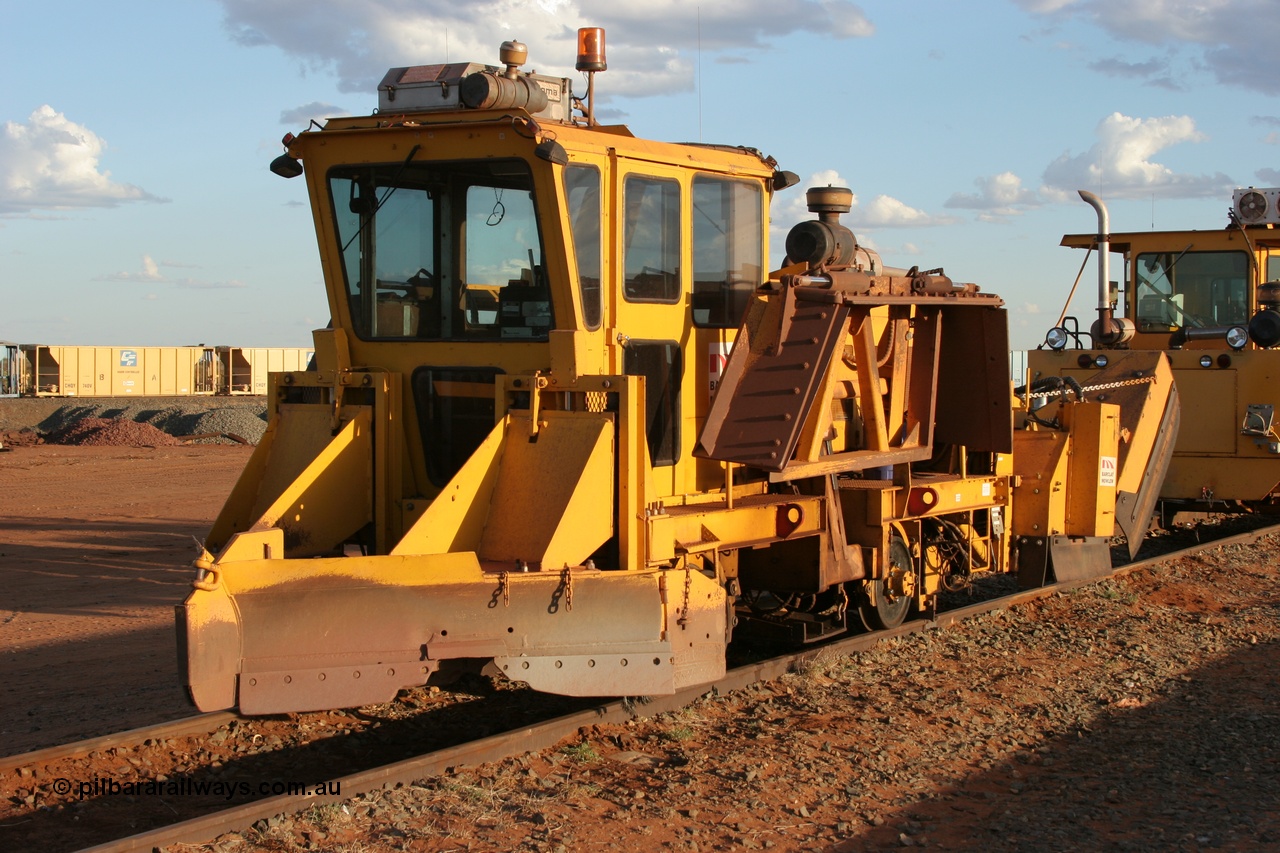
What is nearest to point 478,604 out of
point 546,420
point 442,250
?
point 546,420

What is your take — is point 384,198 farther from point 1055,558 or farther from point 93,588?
point 93,588

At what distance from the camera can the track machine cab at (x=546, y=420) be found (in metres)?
5.89

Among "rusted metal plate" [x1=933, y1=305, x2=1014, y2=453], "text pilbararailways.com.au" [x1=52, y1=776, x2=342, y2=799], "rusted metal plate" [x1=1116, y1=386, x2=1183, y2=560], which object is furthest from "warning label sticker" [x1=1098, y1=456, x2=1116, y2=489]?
"text pilbararailways.com.au" [x1=52, y1=776, x2=342, y2=799]

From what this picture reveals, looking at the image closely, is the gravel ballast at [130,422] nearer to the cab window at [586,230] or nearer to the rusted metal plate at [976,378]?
the rusted metal plate at [976,378]

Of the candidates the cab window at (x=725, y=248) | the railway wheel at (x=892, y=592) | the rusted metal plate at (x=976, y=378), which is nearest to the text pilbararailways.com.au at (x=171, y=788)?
the cab window at (x=725, y=248)

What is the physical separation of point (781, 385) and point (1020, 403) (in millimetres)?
4187

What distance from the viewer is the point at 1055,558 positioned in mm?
10000

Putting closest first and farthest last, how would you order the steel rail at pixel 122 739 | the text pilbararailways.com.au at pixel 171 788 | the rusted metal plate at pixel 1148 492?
the text pilbararailways.com.au at pixel 171 788, the steel rail at pixel 122 739, the rusted metal plate at pixel 1148 492

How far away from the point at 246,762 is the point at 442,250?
2.93 metres

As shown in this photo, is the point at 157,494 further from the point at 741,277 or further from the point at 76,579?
the point at 741,277

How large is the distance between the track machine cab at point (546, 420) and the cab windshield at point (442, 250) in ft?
0.05

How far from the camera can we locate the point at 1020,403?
1052cm

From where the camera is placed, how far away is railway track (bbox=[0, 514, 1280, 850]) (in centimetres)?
537

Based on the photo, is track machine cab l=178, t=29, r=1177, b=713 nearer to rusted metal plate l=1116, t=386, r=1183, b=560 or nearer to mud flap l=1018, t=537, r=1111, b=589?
mud flap l=1018, t=537, r=1111, b=589
